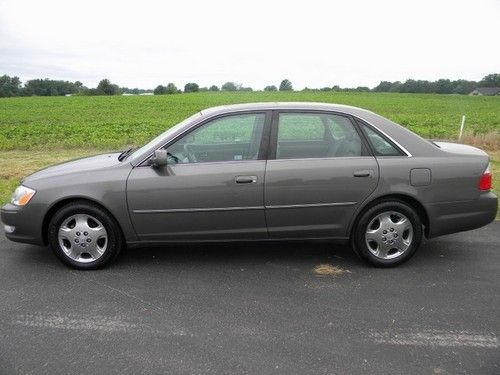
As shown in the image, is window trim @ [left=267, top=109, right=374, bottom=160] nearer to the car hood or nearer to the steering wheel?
the steering wheel

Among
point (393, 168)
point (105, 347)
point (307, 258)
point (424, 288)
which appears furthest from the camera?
point (307, 258)

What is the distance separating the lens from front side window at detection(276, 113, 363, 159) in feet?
13.9

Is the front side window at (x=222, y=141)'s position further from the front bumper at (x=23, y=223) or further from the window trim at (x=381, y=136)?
the front bumper at (x=23, y=223)

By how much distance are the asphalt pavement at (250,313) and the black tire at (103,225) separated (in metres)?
0.10

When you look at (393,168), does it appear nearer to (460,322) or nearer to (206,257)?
(460,322)

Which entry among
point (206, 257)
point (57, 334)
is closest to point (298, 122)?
point (206, 257)

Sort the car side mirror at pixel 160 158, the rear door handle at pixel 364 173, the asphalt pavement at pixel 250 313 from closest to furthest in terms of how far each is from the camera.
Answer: the asphalt pavement at pixel 250 313
the car side mirror at pixel 160 158
the rear door handle at pixel 364 173

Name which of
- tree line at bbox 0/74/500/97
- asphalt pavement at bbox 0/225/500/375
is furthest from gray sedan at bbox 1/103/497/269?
tree line at bbox 0/74/500/97

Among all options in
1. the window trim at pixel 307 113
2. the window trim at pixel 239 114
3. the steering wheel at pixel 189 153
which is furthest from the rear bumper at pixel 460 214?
the steering wheel at pixel 189 153

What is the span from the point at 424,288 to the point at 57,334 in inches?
113

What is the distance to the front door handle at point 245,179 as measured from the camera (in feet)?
A: 13.4

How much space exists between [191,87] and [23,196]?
9862 centimetres

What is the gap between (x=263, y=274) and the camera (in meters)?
4.20

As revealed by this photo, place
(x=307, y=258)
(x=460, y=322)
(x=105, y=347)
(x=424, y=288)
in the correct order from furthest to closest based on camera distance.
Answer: (x=307, y=258) < (x=424, y=288) < (x=460, y=322) < (x=105, y=347)
